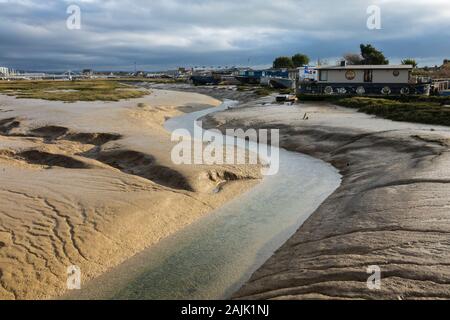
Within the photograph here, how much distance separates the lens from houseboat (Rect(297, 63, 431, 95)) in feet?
178

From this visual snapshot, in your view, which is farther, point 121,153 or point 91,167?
point 121,153

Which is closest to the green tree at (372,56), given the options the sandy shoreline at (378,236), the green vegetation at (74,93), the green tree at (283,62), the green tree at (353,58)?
the green tree at (353,58)

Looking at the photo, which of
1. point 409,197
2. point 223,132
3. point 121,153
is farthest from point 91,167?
point 223,132

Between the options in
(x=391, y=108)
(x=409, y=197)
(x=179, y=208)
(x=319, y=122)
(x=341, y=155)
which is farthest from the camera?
(x=391, y=108)

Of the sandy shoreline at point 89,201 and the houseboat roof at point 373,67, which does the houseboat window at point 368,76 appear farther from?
the sandy shoreline at point 89,201

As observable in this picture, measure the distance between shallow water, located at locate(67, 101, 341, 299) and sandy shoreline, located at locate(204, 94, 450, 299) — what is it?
655 millimetres

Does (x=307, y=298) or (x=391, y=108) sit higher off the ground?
(x=391, y=108)

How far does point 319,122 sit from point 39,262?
2698cm

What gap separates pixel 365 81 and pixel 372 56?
45.7m

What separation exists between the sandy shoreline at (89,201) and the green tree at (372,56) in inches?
3238

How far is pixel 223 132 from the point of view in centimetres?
3691

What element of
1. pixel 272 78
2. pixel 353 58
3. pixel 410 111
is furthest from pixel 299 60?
pixel 410 111

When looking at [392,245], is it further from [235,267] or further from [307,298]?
[235,267]

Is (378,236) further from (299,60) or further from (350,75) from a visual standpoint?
(299,60)
